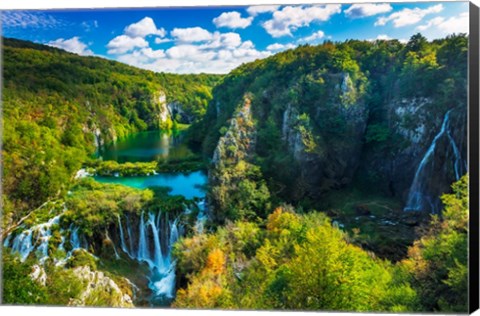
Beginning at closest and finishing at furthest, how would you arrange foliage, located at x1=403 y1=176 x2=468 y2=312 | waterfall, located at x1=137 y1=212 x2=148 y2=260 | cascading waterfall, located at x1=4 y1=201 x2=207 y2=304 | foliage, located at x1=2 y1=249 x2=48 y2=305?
foliage, located at x1=403 y1=176 x2=468 y2=312 < foliage, located at x1=2 y1=249 x2=48 y2=305 < cascading waterfall, located at x1=4 y1=201 x2=207 y2=304 < waterfall, located at x1=137 y1=212 x2=148 y2=260

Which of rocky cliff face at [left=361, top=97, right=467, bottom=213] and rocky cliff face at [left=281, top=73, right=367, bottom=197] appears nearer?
rocky cliff face at [left=361, top=97, right=467, bottom=213]

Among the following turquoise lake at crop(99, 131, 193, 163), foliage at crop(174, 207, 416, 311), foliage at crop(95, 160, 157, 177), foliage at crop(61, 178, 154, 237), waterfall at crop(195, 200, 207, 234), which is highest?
turquoise lake at crop(99, 131, 193, 163)

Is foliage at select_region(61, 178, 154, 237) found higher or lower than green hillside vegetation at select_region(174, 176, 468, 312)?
higher

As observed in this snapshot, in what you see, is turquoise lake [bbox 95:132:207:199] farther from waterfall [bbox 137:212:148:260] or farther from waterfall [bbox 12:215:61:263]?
waterfall [bbox 12:215:61:263]

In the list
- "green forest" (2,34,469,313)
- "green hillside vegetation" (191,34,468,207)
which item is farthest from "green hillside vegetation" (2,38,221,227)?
"green hillside vegetation" (191,34,468,207)

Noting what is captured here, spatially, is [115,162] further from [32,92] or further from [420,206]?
[420,206]

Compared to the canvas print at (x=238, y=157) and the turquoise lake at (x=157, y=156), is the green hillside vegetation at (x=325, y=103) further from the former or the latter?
the turquoise lake at (x=157, y=156)

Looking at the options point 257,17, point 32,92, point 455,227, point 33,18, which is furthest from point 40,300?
point 455,227
